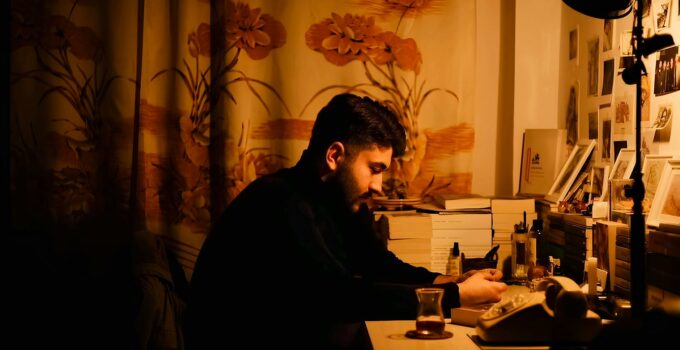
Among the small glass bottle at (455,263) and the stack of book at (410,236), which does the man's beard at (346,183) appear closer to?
the stack of book at (410,236)

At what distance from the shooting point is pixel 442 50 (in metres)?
3.41

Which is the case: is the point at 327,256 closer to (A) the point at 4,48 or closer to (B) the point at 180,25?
(B) the point at 180,25

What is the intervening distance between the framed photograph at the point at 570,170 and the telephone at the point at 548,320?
1.30 meters

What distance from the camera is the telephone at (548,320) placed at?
1682 millimetres

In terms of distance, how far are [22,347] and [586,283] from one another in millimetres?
1964

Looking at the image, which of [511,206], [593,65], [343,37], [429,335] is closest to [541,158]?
[511,206]

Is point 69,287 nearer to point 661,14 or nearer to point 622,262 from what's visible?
point 622,262

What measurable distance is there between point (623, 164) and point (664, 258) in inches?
28.5

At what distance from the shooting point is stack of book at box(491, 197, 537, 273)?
121 inches

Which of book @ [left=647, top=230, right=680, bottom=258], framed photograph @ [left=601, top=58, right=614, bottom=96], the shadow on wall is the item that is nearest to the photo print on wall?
framed photograph @ [left=601, top=58, right=614, bottom=96]

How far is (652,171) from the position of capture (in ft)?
7.76

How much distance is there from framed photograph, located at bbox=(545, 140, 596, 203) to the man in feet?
2.82

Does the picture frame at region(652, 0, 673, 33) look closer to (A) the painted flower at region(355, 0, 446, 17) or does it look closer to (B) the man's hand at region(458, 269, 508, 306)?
(B) the man's hand at region(458, 269, 508, 306)

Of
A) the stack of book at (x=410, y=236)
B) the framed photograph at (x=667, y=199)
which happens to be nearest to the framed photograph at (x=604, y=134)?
the framed photograph at (x=667, y=199)
